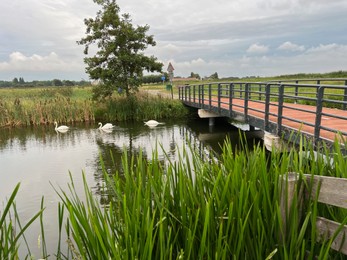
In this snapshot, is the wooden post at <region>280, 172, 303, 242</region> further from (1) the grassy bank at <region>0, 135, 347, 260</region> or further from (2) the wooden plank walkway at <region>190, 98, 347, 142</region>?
(2) the wooden plank walkway at <region>190, 98, 347, 142</region>

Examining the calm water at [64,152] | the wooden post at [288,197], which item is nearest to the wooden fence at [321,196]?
the wooden post at [288,197]

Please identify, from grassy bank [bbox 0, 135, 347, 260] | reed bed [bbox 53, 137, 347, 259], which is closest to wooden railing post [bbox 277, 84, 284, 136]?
reed bed [bbox 53, 137, 347, 259]

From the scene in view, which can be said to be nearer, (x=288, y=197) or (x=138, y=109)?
(x=288, y=197)

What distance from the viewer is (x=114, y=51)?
1734cm

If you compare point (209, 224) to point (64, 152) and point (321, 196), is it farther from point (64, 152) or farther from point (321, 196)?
point (64, 152)

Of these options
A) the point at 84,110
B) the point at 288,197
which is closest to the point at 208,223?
the point at 288,197

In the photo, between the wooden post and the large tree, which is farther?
the large tree

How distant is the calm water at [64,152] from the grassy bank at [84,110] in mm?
1401

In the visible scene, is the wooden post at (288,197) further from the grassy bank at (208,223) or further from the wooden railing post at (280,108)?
the wooden railing post at (280,108)

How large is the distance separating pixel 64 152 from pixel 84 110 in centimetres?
766

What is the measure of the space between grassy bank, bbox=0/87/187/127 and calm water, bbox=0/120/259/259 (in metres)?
1.40

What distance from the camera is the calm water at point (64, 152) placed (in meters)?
6.20

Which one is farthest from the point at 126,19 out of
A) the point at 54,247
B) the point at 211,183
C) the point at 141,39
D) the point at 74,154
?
the point at 211,183

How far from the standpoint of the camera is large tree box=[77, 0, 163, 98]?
55.8 ft
